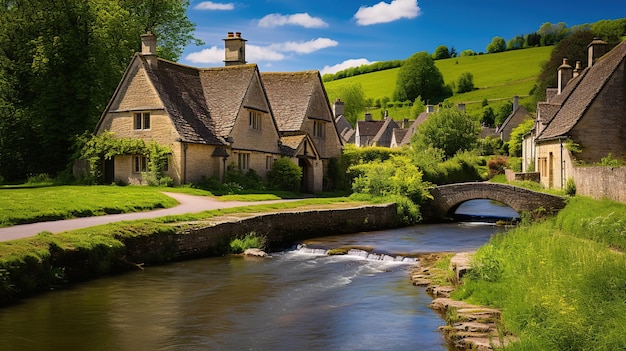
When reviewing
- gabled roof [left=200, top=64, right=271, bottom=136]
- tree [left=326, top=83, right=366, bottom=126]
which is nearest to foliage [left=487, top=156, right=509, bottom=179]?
gabled roof [left=200, top=64, right=271, bottom=136]

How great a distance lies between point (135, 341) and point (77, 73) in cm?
3506

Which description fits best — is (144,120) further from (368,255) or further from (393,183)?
(368,255)

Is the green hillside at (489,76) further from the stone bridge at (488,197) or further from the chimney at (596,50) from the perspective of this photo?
the stone bridge at (488,197)

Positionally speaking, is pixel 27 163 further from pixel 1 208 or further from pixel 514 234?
pixel 514 234

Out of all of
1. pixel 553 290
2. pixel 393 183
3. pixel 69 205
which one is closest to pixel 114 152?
pixel 69 205

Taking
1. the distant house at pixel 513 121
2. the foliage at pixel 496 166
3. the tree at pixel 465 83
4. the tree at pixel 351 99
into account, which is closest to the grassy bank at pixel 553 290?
the foliage at pixel 496 166

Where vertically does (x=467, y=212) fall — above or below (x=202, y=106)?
below

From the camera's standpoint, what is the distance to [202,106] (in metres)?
43.1

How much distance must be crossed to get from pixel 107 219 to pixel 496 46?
162433 mm

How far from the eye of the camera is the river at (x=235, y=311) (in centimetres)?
1281

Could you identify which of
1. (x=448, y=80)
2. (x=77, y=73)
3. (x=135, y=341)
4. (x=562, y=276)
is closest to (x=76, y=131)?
(x=77, y=73)

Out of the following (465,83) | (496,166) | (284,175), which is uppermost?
(465,83)

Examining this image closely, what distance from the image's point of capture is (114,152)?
129ft

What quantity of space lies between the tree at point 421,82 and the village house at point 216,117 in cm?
9749
